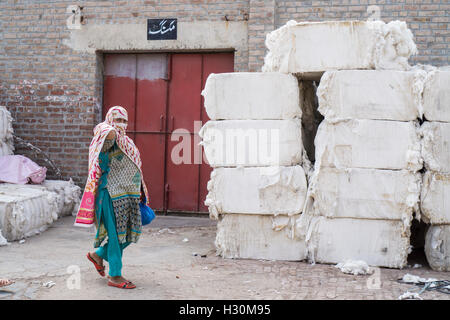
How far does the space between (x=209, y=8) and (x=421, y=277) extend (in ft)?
15.0

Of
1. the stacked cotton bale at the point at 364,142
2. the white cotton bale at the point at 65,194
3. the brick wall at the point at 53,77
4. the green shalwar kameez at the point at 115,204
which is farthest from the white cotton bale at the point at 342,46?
the white cotton bale at the point at 65,194

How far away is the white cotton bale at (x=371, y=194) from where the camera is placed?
441cm

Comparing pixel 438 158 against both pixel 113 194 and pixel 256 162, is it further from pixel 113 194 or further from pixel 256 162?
pixel 113 194

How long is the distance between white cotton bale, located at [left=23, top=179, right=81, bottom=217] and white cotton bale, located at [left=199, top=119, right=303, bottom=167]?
9.64 feet

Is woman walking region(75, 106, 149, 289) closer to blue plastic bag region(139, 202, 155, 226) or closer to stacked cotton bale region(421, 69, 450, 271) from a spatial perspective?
blue plastic bag region(139, 202, 155, 226)

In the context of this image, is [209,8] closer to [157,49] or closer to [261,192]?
[157,49]

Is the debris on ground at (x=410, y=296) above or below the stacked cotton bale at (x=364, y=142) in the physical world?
below

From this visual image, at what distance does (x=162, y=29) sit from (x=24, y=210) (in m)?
3.19

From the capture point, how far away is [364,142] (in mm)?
4457

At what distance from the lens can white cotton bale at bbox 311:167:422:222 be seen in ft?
14.5

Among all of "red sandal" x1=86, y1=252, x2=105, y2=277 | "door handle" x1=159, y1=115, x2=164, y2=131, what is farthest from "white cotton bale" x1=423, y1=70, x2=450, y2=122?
"door handle" x1=159, y1=115, x2=164, y2=131

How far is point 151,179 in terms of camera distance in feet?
23.9

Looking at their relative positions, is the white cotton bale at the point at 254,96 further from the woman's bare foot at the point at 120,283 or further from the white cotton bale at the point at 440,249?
the woman's bare foot at the point at 120,283
